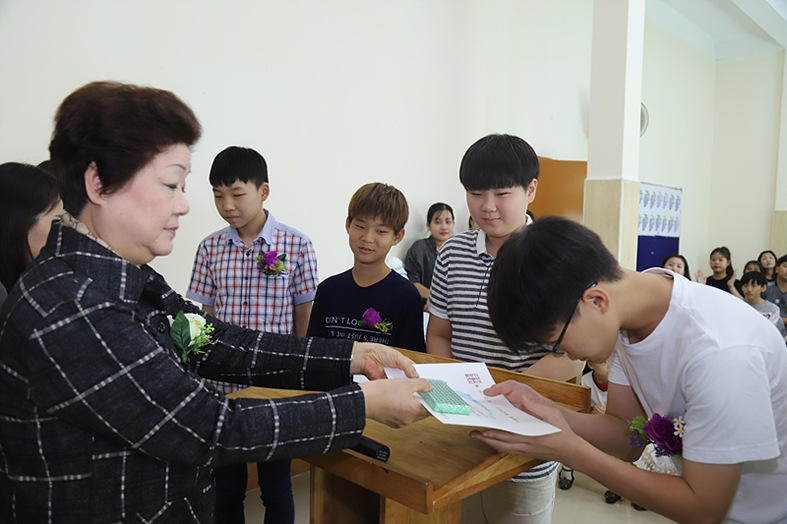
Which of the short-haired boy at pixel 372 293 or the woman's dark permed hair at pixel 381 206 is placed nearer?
the short-haired boy at pixel 372 293

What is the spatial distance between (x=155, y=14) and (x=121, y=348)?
2.87 meters

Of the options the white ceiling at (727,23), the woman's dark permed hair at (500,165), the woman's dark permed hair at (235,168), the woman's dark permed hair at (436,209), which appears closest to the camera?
the woman's dark permed hair at (500,165)

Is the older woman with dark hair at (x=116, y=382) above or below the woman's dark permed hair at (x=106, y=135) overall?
below

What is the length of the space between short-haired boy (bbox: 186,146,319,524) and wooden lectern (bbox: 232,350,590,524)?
106 cm

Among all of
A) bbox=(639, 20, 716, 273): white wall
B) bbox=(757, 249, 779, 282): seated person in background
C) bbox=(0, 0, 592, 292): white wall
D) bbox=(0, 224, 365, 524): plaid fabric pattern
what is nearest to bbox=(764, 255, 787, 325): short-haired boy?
bbox=(757, 249, 779, 282): seated person in background

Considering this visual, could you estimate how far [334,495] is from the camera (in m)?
1.49

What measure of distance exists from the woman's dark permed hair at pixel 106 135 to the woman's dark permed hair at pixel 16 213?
93 cm

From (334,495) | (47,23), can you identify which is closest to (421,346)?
(334,495)

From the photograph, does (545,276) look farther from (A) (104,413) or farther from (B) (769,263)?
(B) (769,263)

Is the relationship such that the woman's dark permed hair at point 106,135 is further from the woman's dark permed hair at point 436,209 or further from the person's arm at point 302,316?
the woman's dark permed hair at point 436,209

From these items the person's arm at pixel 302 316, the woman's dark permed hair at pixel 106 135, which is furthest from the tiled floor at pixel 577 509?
the woman's dark permed hair at pixel 106 135

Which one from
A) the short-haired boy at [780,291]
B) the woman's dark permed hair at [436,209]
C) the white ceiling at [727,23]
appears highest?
the white ceiling at [727,23]

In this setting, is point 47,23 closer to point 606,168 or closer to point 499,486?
point 499,486

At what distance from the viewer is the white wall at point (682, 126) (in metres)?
8.20
